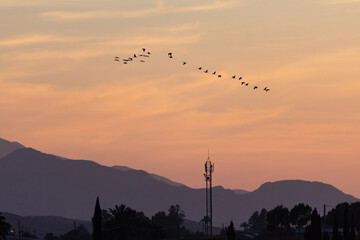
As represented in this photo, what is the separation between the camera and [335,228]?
165500 mm

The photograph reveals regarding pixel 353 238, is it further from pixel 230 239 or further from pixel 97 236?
pixel 97 236

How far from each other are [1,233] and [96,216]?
26110mm

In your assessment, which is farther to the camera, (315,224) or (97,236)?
(315,224)

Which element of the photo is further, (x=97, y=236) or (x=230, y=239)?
(x=230, y=239)

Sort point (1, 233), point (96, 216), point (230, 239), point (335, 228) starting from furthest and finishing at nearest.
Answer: point (230, 239) → point (335, 228) → point (1, 233) → point (96, 216)

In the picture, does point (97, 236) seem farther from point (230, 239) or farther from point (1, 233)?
point (230, 239)

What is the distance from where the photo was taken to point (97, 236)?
124m

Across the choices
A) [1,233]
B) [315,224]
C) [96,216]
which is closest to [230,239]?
[315,224]

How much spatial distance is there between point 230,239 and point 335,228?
19782 millimetres

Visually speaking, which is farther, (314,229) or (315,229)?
(315,229)

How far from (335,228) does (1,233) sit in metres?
52.8

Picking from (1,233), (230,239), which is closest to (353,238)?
(230,239)

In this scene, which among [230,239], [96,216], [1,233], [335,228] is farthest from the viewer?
[230,239]

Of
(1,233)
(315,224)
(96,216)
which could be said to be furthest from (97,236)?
(315,224)
